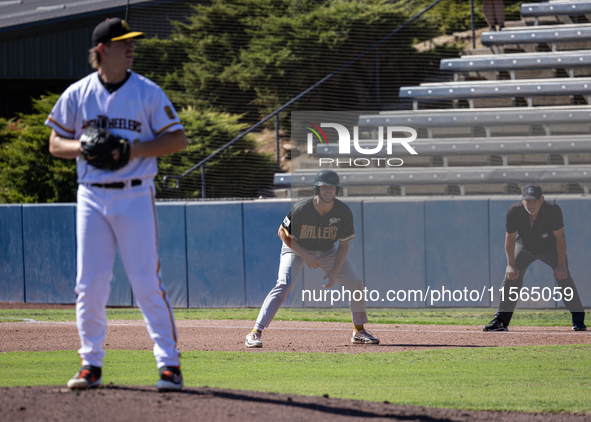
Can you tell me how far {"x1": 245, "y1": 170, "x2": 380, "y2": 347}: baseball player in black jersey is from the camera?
6.80 m

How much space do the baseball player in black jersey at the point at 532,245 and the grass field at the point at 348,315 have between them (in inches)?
40.2

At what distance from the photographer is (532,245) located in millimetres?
7914

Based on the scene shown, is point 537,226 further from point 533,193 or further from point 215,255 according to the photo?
point 215,255

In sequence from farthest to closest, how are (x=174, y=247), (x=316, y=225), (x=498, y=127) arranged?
(x=498, y=127)
(x=174, y=247)
(x=316, y=225)

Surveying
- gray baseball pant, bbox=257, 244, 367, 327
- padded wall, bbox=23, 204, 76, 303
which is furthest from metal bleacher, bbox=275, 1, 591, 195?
gray baseball pant, bbox=257, 244, 367, 327

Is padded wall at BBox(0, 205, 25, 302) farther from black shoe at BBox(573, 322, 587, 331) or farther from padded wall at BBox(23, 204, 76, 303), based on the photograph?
black shoe at BBox(573, 322, 587, 331)

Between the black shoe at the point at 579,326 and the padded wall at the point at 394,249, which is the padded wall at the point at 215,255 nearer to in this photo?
the padded wall at the point at 394,249

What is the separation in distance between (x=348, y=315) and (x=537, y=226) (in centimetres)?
344

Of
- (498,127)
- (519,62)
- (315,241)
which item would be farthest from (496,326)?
(519,62)

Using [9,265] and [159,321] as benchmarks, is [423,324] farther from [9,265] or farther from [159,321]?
[9,265]

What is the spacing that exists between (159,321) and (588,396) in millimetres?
2955

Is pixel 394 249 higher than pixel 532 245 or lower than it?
lower

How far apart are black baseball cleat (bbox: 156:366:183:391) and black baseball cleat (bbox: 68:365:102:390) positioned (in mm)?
356

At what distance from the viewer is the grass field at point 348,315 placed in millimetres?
9281
